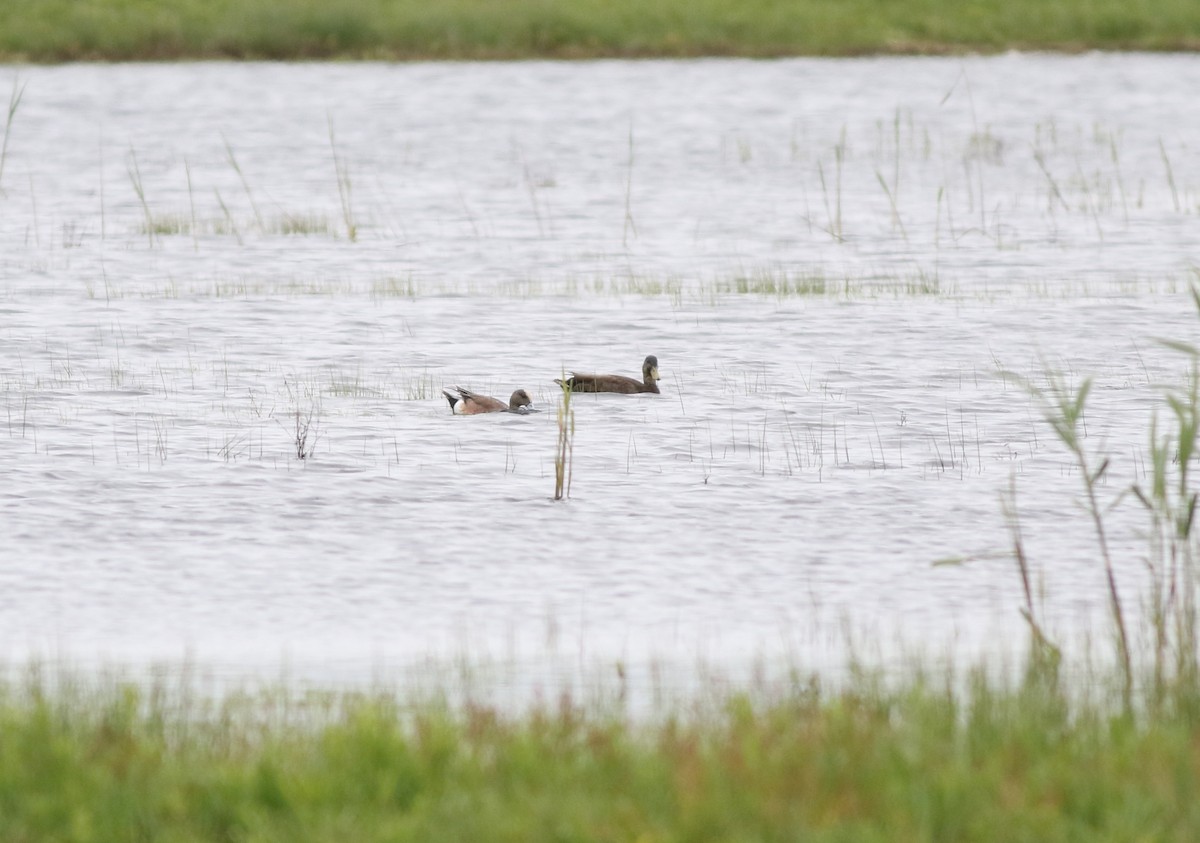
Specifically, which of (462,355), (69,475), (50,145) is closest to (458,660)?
(69,475)

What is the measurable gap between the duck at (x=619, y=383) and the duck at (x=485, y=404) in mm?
475

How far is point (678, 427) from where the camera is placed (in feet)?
39.9

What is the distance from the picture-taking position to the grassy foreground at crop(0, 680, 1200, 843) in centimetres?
516

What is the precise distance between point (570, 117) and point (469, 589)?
26.7 metres

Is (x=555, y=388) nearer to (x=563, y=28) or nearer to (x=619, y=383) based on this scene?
(x=619, y=383)

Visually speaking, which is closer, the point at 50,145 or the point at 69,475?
the point at 69,475

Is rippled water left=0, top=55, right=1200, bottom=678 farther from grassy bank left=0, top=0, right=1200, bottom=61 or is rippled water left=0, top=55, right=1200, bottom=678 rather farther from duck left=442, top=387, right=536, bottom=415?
grassy bank left=0, top=0, right=1200, bottom=61

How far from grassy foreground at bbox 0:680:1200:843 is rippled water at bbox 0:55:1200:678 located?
1255mm

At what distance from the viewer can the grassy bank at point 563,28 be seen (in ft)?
137

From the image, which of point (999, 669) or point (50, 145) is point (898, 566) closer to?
point (999, 669)

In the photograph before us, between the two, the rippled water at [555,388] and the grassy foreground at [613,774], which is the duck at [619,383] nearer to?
the rippled water at [555,388]

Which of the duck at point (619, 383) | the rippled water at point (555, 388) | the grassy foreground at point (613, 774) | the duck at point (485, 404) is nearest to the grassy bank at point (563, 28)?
the rippled water at point (555, 388)

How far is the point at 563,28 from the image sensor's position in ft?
142

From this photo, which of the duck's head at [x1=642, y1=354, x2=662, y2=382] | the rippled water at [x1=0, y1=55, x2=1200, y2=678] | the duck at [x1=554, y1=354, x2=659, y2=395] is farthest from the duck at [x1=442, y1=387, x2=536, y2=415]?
the duck's head at [x1=642, y1=354, x2=662, y2=382]
